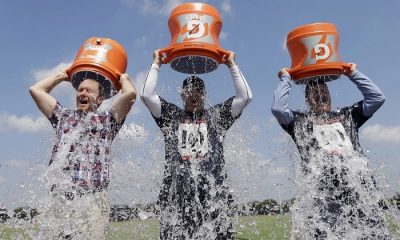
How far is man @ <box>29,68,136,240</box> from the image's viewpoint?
3584mm

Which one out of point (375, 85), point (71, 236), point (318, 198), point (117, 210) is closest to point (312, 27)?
point (375, 85)

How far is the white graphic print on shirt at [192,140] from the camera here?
13.3 feet

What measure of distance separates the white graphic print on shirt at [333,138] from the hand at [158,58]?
5.71ft

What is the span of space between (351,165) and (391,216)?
2.30 feet

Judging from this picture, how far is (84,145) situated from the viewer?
3.83 meters

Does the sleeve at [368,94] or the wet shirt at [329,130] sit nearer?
the wet shirt at [329,130]

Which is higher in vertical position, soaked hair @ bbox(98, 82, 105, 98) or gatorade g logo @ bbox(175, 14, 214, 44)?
gatorade g logo @ bbox(175, 14, 214, 44)

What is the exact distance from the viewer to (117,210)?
180 inches

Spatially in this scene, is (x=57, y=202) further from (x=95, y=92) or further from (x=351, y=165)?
(x=351, y=165)

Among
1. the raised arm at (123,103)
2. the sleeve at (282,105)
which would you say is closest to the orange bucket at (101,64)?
the raised arm at (123,103)

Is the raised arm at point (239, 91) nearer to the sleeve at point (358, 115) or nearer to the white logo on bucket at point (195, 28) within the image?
the white logo on bucket at point (195, 28)

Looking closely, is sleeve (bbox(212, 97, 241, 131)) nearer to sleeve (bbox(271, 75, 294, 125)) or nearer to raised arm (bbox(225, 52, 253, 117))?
raised arm (bbox(225, 52, 253, 117))

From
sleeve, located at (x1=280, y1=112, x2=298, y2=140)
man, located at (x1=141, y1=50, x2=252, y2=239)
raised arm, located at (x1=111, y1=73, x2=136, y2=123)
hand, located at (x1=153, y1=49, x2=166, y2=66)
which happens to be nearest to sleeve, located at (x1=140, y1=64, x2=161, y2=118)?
man, located at (x1=141, y1=50, x2=252, y2=239)

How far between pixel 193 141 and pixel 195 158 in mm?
186
